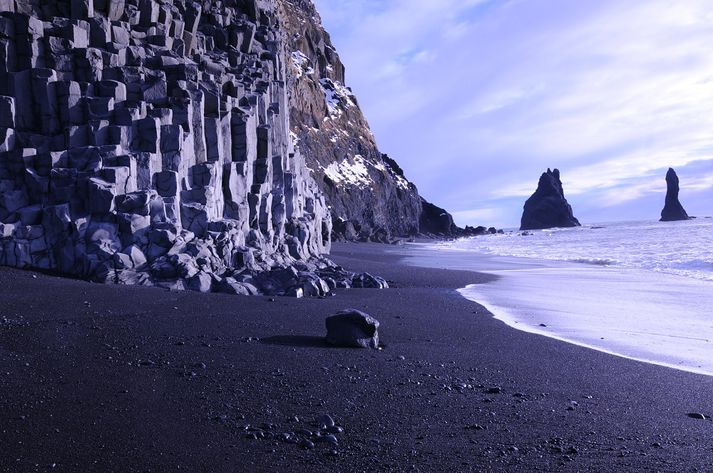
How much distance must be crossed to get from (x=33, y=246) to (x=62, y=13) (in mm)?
10033

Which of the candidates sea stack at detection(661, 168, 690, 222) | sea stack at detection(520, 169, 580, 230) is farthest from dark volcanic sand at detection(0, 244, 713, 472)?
sea stack at detection(661, 168, 690, 222)

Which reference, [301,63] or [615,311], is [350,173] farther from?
[615,311]

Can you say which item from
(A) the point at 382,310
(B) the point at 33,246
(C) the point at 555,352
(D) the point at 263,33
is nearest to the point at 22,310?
(B) the point at 33,246

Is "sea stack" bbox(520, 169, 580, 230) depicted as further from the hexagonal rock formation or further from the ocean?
the hexagonal rock formation

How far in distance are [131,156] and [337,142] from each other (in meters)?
55.8

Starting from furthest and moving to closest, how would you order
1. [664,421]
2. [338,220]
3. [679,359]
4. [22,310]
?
1. [338,220]
2. [22,310]
3. [679,359]
4. [664,421]

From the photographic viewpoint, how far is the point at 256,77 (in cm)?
2494

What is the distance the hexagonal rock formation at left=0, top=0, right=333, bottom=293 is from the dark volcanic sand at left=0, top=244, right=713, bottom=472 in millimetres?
4266

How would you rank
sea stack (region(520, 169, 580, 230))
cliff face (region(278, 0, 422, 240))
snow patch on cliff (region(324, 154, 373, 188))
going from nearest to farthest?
cliff face (region(278, 0, 422, 240)) < snow patch on cliff (region(324, 154, 373, 188)) < sea stack (region(520, 169, 580, 230))

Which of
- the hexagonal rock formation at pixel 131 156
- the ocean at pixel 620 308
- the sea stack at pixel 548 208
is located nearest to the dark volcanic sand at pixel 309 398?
the ocean at pixel 620 308

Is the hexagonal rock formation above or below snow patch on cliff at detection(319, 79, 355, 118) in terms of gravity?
below

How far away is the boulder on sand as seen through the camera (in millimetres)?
8242

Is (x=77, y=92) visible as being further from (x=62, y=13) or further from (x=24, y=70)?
(x=62, y=13)

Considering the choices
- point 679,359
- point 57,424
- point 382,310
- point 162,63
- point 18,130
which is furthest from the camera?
point 162,63
